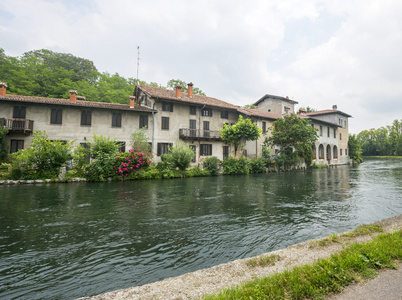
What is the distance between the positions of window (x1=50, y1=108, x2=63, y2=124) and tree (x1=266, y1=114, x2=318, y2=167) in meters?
24.1

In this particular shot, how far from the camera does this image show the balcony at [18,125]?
61.2 feet

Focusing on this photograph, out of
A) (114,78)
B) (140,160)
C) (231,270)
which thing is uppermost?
(114,78)

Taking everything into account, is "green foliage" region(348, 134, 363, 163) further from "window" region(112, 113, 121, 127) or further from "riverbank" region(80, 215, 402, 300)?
"riverbank" region(80, 215, 402, 300)

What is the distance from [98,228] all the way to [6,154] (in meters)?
18.7

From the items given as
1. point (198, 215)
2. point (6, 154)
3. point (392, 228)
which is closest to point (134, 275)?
point (198, 215)

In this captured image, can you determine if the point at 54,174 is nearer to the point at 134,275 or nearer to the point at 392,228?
the point at 134,275

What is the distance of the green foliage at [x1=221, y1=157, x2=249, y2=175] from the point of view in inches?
927

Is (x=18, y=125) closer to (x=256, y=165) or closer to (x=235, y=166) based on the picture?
(x=235, y=166)

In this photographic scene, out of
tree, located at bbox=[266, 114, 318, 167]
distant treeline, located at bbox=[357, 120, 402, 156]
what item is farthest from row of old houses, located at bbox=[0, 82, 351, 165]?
distant treeline, located at bbox=[357, 120, 402, 156]

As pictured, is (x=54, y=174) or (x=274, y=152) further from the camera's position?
(x=274, y=152)

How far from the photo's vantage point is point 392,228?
4422 mm

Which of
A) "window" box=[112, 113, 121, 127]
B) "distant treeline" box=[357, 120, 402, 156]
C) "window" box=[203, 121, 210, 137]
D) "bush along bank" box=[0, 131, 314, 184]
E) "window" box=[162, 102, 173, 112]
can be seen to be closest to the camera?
"bush along bank" box=[0, 131, 314, 184]

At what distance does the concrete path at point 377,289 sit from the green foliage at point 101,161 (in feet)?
57.0

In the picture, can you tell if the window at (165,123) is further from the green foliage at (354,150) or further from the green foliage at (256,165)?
the green foliage at (354,150)
